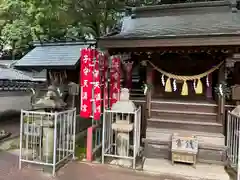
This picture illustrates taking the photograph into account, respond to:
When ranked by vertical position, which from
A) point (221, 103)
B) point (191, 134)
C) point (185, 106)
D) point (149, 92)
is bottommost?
point (191, 134)

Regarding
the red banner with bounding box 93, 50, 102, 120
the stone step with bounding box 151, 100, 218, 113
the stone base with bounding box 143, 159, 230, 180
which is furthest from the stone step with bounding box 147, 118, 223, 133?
the red banner with bounding box 93, 50, 102, 120

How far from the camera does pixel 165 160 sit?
6.15m

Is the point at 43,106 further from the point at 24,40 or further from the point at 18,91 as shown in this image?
the point at 18,91

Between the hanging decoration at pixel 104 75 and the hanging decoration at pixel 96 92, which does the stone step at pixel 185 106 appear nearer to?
the hanging decoration at pixel 104 75

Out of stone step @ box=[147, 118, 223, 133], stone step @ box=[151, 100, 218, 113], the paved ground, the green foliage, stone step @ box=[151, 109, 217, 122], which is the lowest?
the paved ground

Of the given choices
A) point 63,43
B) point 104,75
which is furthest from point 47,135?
point 63,43

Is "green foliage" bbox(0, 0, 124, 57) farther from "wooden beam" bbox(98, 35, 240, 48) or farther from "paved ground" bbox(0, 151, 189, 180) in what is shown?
"paved ground" bbox(0, 151, 189, 180)

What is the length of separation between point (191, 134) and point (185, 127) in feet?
0.97

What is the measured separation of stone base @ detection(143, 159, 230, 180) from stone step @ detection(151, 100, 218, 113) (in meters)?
1.63

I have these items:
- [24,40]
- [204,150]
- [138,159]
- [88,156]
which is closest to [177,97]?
[204,150]

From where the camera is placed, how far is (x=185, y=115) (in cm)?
668

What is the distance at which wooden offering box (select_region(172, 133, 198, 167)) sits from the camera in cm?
565

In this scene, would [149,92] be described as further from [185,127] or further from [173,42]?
[173,42]

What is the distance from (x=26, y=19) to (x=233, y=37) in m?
10.1
